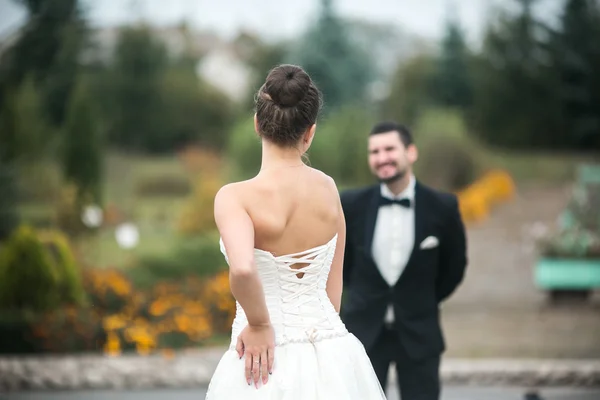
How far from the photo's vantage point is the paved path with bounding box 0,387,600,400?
7789 mm

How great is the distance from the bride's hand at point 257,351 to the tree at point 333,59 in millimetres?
10752

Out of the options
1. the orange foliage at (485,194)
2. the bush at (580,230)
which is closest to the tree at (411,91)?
the orange foliage at (485,194)

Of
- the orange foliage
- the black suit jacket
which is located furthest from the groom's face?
the orange foliage

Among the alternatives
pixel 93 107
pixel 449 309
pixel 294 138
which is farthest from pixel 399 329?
pixel 93 107

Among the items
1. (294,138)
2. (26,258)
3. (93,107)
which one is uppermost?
(93,107)

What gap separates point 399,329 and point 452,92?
30.1 feet

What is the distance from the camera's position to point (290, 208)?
3.03 m

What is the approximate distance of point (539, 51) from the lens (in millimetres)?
13648

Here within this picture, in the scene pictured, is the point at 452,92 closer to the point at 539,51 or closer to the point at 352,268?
the point at 539,51

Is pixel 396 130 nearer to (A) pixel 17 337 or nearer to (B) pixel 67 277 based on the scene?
(A) pixel 17 337

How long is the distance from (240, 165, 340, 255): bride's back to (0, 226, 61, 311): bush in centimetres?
725

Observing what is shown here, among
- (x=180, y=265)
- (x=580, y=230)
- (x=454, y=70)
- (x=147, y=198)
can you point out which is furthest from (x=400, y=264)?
(x=454, y=70)

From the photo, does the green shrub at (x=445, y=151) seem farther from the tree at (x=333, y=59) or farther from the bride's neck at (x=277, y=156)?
the bride's neck at (x=277, y=156)

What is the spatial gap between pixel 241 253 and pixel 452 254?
7.84 feet
